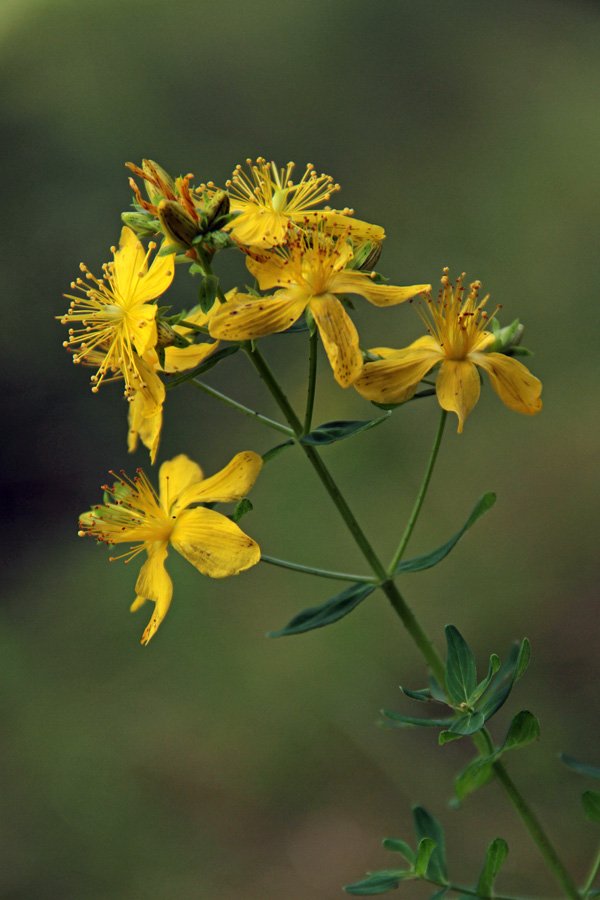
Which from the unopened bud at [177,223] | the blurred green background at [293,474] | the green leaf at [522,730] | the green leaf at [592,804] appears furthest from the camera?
the blurred green background at [293,474]

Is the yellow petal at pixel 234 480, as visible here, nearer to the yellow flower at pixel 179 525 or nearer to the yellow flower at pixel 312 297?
the yellow flower at pixel 179 525

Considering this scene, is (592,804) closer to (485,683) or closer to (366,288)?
(485,683)

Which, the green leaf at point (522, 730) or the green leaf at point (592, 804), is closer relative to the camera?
the green leaf at point (522, 730)

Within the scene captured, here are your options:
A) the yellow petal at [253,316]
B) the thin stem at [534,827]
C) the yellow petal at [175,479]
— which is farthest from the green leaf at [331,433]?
the thin stem at [534,827]

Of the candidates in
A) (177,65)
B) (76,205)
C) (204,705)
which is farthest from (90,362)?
(177,65)

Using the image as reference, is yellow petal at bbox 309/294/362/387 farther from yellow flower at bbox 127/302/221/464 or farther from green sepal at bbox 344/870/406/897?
green sepal at bbox 344/870/406/897

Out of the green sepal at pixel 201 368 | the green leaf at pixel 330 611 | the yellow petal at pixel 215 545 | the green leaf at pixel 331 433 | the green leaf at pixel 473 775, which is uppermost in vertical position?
the green sepal at pixel 201 368
